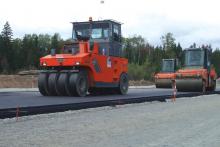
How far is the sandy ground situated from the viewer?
8.99 metres

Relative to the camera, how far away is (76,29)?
71.6 feet

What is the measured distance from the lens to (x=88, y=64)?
19438 millimetres


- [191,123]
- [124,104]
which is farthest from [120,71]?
[191,123]

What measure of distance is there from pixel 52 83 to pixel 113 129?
876cm

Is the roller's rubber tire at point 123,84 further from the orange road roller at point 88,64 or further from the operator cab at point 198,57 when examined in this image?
the operator cab at point 198,57

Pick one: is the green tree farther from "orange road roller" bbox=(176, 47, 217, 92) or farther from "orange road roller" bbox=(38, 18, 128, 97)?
"orange road roller" bbox=(38, 18, 128, 97)

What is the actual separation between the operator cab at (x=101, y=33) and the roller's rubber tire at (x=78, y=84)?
2078 millimetres

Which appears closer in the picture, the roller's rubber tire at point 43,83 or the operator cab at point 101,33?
the roller's rubber tire at point 43,83

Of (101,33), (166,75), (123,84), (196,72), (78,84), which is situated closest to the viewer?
(78,84)

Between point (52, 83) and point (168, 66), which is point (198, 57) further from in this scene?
point (52, 83)

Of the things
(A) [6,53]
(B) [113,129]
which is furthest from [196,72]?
(A) [6,53]

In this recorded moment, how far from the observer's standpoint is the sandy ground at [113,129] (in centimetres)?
899

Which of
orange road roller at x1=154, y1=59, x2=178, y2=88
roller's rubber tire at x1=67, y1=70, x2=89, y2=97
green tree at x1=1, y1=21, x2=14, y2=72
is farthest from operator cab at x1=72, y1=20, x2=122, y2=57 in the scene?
green tree at x1=1, y1=21, x2=14, y2=72

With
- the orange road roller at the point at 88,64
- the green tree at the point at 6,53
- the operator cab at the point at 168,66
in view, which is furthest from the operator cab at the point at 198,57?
the green tree at the point at 6,53
